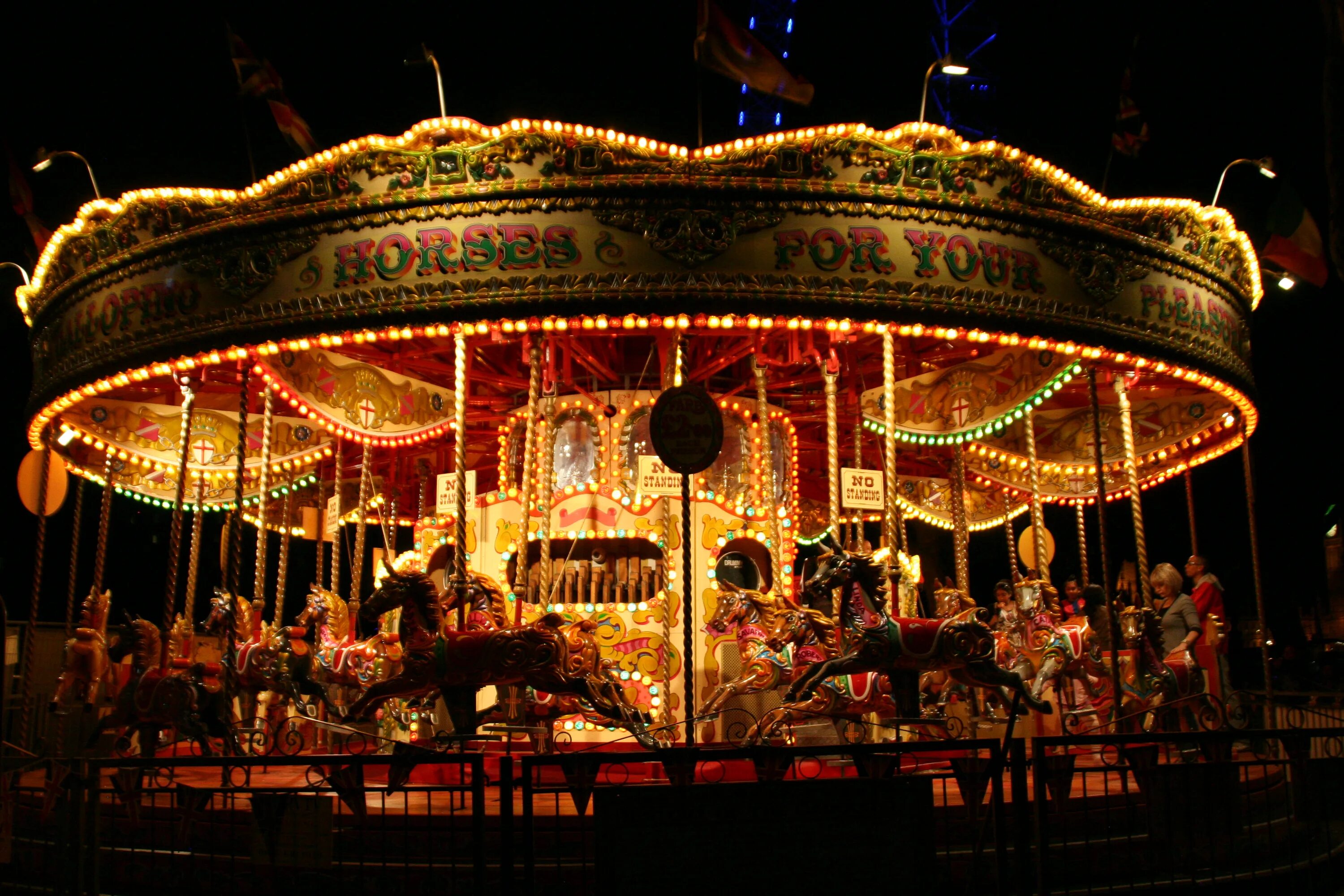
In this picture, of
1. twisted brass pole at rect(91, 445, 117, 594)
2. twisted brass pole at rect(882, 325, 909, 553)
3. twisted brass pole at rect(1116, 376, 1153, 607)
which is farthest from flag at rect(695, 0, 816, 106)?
twisted brass pole at rect(91, 445, 117, 594)

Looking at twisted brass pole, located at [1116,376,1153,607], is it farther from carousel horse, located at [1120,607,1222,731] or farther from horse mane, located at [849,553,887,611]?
horse mane, located at [849,553,887,611]

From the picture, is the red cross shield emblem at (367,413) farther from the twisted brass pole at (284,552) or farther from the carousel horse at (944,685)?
the carousel horse at (944,685)

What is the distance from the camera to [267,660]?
962cm

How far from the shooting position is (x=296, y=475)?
15.0 meters

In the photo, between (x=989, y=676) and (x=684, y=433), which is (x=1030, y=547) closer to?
(x=989, y=676)

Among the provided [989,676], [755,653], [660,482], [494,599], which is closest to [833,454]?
[660,482]

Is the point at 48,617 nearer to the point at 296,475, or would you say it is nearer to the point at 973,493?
the point at 296,475

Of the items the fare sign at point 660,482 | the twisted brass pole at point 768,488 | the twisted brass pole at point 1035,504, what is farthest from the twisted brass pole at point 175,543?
the twisted brass pole at point 1035,504

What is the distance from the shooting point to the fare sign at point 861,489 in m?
11.2

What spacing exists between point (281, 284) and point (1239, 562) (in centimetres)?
1544

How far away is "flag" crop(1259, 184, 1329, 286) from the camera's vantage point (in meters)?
10.5

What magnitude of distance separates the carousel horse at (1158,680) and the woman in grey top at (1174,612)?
0.60 m

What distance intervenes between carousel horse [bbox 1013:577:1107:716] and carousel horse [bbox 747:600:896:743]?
217 cm

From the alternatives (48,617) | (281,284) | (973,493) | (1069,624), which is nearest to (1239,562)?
(973,493)
